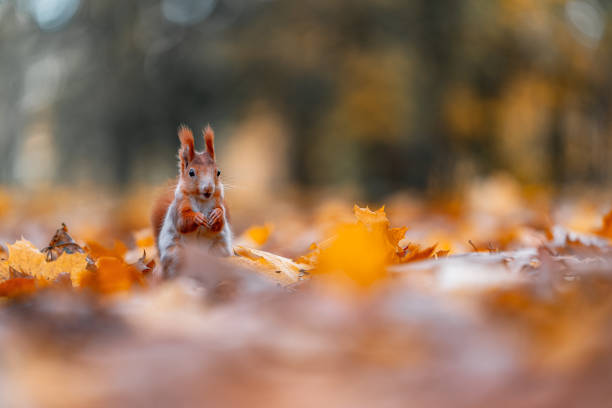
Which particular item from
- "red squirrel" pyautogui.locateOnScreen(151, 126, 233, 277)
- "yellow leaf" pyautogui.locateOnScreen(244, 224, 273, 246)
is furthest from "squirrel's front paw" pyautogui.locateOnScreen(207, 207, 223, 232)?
"yellow leaf" pyautogui.locateOnScreen(244, 224, 273, 246)

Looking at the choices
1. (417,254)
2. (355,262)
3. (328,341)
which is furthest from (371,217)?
(328,341)

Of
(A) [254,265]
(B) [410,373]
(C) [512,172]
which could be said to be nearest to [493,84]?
(C) [512,172]

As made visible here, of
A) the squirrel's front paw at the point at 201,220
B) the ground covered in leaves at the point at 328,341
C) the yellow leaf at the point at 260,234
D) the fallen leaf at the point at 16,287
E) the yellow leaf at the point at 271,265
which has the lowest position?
the ground covered in leaves at the point at 328,341

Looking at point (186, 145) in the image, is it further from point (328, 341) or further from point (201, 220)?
point (328, 341)

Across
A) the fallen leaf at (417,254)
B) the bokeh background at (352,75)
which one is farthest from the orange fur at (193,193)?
the bokeh background at (352,75)

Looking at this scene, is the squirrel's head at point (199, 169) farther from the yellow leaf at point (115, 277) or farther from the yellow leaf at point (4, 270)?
the yellow leaf at point (4, 270)

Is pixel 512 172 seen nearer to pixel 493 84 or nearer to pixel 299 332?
pixel 493 84
